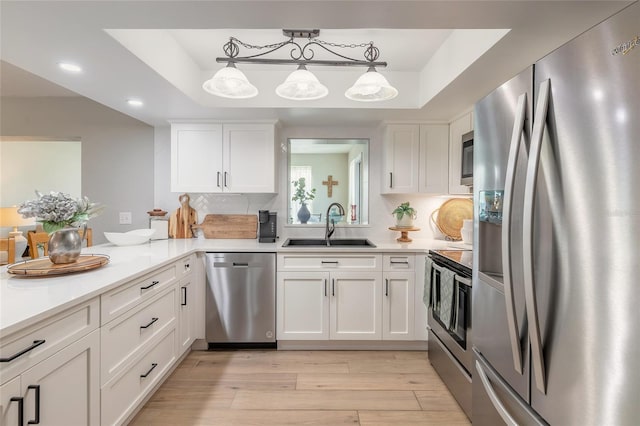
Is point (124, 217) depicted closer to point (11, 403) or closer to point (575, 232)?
point (11, 403)

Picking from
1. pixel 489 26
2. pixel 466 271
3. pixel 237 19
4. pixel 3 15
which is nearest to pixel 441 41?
pixel 489 26

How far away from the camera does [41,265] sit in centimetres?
159

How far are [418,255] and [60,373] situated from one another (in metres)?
2.43

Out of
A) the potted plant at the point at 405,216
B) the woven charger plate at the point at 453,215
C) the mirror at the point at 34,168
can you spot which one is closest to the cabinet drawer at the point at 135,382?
the potted plant at the point at 405,216

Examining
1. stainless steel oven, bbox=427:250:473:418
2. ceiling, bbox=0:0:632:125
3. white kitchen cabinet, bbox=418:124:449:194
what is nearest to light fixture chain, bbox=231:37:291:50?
ceiling, bbox=0:0:632:125

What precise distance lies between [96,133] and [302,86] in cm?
279

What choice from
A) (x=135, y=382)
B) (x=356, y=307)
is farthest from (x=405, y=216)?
(x=135, y=382)

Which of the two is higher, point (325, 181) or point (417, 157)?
point (417, 157)

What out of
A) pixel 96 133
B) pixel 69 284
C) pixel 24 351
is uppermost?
pixel 96 133

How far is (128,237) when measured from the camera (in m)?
2.55

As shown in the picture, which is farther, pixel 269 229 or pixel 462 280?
pixel 269 229

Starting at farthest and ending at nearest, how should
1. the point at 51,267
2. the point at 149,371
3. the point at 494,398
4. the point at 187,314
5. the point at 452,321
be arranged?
→ 1. the point at 187,314
2. the point at 452,321
3. the point at 149,371
4. the point at 51,267
5. the point at 494,398

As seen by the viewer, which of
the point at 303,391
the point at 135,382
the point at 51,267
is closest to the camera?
the point at 51,267

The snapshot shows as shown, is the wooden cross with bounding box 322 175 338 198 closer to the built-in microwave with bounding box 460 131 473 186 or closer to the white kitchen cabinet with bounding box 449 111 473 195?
the white kitchen cabinet with bounding box 449 111 473 195
